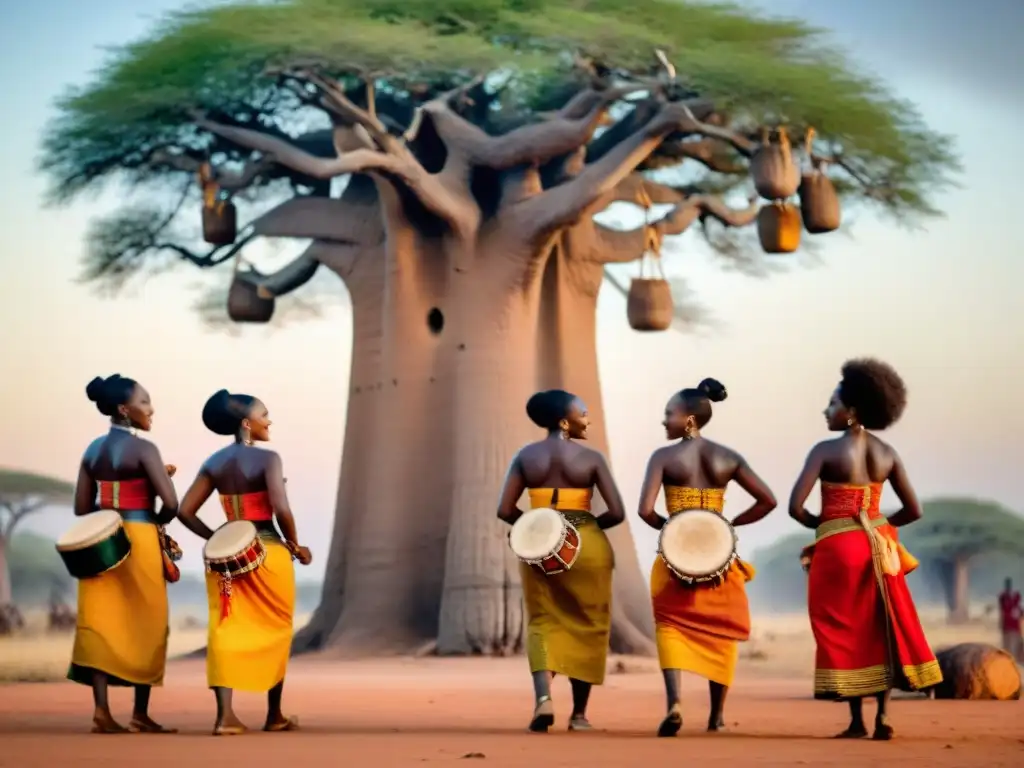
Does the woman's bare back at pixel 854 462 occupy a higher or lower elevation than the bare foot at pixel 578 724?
higher

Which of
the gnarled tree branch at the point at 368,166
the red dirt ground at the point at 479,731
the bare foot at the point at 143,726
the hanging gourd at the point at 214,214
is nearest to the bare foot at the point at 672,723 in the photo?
the red dirt ground at the point at 479,731

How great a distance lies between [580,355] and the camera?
75.5ft

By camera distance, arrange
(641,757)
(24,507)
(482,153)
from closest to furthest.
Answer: (641,757), (482,153), (24,507)

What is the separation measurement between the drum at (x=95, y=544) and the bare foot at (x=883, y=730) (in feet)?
12.7

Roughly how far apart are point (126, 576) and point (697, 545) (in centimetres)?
294

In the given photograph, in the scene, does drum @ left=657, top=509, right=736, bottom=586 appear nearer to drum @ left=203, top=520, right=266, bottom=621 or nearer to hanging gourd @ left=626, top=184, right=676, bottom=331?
drum @ left=203, top=520, right=266, bottom=621

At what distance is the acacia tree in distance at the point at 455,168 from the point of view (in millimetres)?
21391

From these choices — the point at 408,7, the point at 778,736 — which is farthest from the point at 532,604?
the point at 408,7

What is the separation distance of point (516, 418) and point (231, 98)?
14.8 feet

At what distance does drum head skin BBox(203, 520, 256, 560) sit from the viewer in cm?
1056

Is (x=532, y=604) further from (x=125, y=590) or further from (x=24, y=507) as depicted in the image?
(x=24, y=507)

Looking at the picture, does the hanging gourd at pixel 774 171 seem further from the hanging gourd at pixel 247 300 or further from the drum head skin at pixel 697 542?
the drum head skin at pixel 697 542

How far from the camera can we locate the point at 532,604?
36.2 ft

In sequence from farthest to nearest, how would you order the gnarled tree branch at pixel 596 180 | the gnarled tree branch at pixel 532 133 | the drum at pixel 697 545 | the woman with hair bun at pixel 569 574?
the gnarled tree branch at pixel 532 133 < the gnarled tree branch at pixel 596 180 < the woman with hair bun at pixel 569 574 < the drum at pixel 697 545
